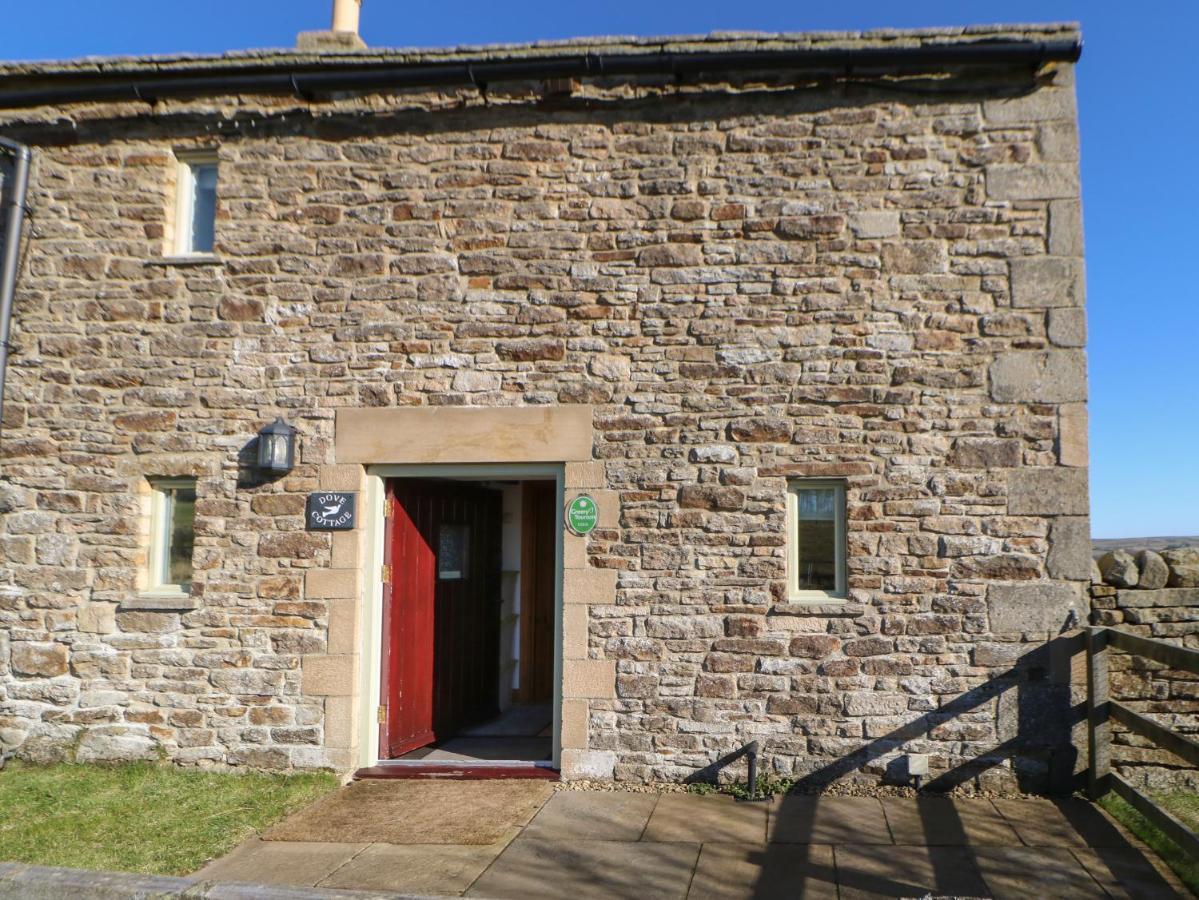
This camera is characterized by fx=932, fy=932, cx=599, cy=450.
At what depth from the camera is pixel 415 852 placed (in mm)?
4980

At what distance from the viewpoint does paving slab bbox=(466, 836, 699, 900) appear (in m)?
4.44

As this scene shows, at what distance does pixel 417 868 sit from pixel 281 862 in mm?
744

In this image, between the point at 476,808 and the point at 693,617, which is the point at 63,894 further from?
the point at 693,617

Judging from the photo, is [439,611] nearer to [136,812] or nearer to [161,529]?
[161,529]

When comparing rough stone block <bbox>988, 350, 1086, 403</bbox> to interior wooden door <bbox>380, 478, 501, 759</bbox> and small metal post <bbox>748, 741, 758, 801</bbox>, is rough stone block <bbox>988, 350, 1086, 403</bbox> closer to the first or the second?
small metal post <bbox>748, 741, 758, 801</bbox>

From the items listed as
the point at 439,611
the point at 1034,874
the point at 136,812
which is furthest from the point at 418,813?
the point at 1034,874

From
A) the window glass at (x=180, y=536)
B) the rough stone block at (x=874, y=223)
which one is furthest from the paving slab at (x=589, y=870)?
the rough stone block at (x=874, y=223)

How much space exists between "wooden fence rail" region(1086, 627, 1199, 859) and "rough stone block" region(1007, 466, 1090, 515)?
78 cm

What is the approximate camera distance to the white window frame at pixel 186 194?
277 inches

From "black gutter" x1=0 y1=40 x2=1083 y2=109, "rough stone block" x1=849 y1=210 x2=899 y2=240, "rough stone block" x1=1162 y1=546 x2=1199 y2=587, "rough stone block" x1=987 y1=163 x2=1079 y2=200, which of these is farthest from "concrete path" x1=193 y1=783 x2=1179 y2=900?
"black gutter" x1=0 y1=40 x2=1083 y2=109

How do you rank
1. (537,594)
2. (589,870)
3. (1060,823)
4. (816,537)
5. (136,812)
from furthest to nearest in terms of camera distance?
(537,594) → (816,537) → (136,812) → (1060,823) → (589,870)

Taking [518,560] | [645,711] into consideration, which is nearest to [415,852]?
[645,711]

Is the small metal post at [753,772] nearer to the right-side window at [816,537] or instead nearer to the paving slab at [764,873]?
the paving slab at [764,873]

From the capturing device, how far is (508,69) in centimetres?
654
